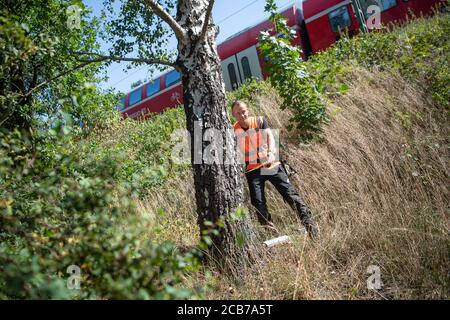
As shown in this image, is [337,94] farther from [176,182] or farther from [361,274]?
[361,274]

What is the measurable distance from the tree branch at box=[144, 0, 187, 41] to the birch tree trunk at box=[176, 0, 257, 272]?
0.22 ft

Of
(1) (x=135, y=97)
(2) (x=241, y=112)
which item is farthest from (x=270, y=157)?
(1) (x=135, y=97)

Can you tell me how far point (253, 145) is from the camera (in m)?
4.33

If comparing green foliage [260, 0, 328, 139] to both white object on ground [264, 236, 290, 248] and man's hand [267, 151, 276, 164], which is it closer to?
man's hand [267, 151, 276, 164]

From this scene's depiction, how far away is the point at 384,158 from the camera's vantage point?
431 centimetres

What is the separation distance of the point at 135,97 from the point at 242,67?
304 inches

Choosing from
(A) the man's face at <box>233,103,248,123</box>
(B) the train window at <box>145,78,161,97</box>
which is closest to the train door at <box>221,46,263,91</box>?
(B) the train window at <box>145,78,161,97</box>

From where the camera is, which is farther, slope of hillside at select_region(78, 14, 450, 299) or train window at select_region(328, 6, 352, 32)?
train window at select_region(328, 6, 352, 32)

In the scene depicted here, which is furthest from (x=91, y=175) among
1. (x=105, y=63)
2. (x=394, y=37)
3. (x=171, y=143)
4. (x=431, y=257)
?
(x=105, y=63)

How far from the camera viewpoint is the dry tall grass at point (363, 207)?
110 inches

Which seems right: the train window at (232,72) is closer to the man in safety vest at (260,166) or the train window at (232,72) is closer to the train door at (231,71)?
the train door at (231,71)

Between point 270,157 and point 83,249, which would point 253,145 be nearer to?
point 270,157

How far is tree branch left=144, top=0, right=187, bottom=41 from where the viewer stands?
306 cm
